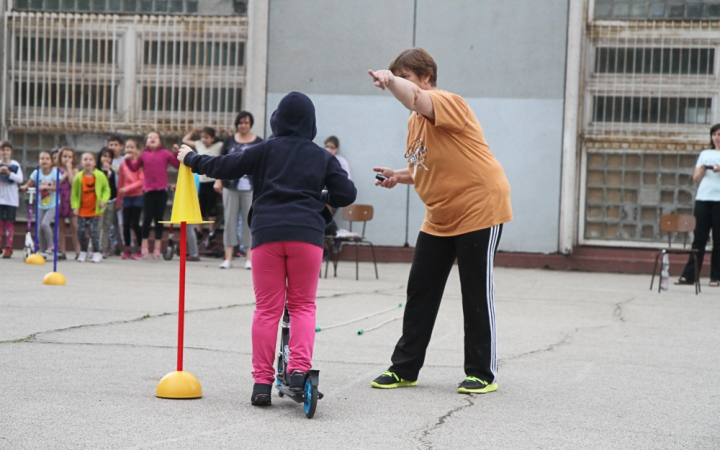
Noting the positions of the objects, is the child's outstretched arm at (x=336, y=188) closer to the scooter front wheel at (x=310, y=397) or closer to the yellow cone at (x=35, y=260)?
the scooter front wheel at (x=310, y=397)

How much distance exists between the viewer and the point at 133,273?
37.6 feet

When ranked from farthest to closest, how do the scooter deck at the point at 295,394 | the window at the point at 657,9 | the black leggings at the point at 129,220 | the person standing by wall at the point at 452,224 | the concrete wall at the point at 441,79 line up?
the concrete wall at the point at 441,79, the window at the point at 657,9, the black leggings at the point at 129,220, the person standing by wall at the point at 452,224, the scooter deck at the point at 295,394

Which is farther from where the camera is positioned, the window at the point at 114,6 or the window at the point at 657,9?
the window at the point at 114,6

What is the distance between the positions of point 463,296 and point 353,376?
0.82 m

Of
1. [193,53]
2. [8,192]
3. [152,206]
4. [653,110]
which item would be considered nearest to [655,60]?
[653,110]

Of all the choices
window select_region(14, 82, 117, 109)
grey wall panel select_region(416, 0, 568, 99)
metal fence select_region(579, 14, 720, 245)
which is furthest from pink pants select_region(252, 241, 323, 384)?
window select_region(14, 82, 117, 109)

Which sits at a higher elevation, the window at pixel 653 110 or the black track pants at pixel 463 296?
the window at pixel 653 110

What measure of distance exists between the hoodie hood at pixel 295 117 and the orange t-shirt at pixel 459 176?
27.3 inches

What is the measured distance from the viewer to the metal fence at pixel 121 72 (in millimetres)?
15008

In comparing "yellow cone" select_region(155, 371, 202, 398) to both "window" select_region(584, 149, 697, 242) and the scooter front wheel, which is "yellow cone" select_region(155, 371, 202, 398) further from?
"window" select_region(584, 149, 697, 242)

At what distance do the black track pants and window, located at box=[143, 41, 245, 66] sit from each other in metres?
10.4

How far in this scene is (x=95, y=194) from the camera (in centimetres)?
1320

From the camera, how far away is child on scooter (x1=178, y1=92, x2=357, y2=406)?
4535mm

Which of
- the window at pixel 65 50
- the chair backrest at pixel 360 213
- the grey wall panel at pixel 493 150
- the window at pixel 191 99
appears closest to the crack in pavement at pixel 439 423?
the chair backrest at pixel 360 213
